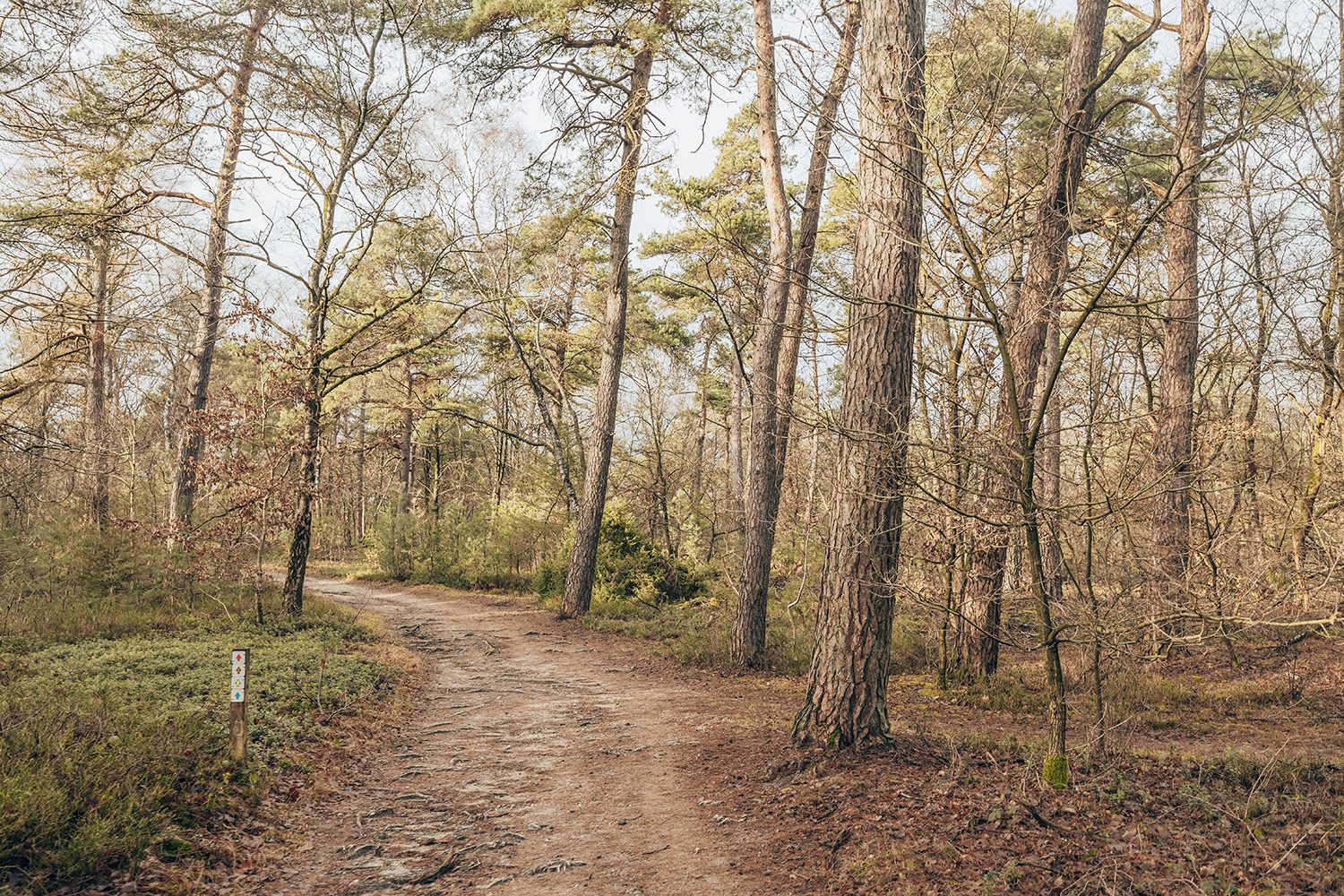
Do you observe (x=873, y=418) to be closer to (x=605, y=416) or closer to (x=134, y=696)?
(x=134, y=696)

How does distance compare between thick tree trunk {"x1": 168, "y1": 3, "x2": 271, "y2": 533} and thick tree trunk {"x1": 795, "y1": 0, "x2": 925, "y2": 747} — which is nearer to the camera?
thick tree trunk {"x1": 795, "y1": 0, "x2": 925, "y2": 747}

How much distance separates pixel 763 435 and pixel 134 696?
24.5 ft

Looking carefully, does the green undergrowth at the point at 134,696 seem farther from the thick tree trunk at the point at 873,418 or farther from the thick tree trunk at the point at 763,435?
the thick tree trunk at the point at 763,435

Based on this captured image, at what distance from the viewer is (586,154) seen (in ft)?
46.6

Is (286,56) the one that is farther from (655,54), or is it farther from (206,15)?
(655,54)

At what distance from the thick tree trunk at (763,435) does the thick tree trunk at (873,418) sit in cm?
412

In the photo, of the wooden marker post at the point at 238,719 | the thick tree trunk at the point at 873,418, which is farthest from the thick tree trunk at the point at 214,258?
the thick tree trunk at the point at 873,418

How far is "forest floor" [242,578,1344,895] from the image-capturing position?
3.96m

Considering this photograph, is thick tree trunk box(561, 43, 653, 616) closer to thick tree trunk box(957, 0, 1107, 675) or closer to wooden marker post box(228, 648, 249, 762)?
thick tree trunk box(957, 0, 1107, 675)

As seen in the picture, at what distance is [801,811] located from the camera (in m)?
5.04

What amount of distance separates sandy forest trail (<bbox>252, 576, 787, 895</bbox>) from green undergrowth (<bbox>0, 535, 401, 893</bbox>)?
69cm

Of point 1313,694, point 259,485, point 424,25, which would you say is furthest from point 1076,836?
point 424,25

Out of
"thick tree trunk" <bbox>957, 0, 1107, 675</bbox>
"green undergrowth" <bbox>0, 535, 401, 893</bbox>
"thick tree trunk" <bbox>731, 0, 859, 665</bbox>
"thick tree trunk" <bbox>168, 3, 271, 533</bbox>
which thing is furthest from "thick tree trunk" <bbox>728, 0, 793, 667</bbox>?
"thick tree trunk" <bbox>168, 3, 271, 533</bbox>

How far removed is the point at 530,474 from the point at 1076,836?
18.5 metres
